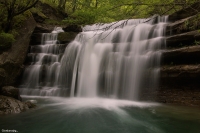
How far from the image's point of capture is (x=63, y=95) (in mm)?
9461

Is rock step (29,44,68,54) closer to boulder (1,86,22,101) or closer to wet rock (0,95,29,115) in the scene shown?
boulder (1,86,22,101)

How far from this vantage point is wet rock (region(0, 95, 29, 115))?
520cm

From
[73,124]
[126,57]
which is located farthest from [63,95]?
[73,124]

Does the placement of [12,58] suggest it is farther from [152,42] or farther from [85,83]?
Answer: [152,42]

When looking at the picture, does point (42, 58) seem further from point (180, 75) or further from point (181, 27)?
point (181, 27)

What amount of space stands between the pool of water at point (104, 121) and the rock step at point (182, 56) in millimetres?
2357

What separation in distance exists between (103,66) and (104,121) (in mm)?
4961

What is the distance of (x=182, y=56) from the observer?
24.2ft

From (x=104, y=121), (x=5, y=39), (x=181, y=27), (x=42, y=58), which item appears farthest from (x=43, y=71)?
(x=181, y=27)

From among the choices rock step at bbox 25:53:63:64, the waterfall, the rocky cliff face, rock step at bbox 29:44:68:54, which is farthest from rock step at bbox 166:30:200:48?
rock step at bbox 29:44:68:54

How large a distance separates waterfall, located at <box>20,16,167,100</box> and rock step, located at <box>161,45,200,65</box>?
0.38 m

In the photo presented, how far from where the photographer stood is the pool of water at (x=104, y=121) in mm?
4301

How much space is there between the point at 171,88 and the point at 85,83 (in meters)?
4.68

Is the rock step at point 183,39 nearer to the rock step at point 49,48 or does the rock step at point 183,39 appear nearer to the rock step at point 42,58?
the rock step at point 42,58
